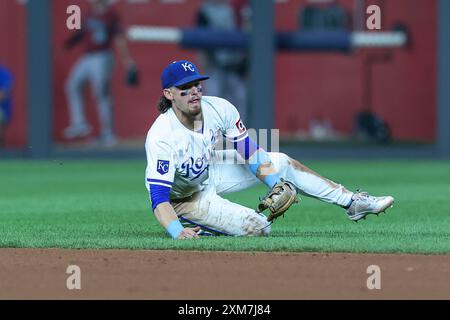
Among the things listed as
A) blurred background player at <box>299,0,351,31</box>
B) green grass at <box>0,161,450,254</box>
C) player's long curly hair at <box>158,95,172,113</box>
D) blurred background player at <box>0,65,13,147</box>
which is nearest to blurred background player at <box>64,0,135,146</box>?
blurred background player at <box>0,65,13,147</box>

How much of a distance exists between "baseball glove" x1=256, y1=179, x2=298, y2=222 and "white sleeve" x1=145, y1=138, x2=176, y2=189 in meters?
0.66

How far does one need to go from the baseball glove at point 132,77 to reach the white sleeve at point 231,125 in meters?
11.1

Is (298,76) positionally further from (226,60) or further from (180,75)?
(180,75)

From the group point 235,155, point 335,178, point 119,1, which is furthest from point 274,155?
point 119,1

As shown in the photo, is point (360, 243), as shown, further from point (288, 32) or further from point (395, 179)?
point (288, 32)

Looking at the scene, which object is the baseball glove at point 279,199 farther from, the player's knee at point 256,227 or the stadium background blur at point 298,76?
the stadium background blur at point 298,76

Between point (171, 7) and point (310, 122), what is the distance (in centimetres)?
302

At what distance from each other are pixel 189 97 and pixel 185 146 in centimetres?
33

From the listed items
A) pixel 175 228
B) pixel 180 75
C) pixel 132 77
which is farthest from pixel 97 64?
A: pixel 175 228

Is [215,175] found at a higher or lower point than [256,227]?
higher

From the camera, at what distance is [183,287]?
628cm

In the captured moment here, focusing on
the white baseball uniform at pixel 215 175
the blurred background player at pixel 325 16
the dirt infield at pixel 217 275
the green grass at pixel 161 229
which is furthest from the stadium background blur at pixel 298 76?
the dirt infield at pixel 217 275

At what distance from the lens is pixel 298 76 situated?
64.4ft

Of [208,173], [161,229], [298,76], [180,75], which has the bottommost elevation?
[161,229]
